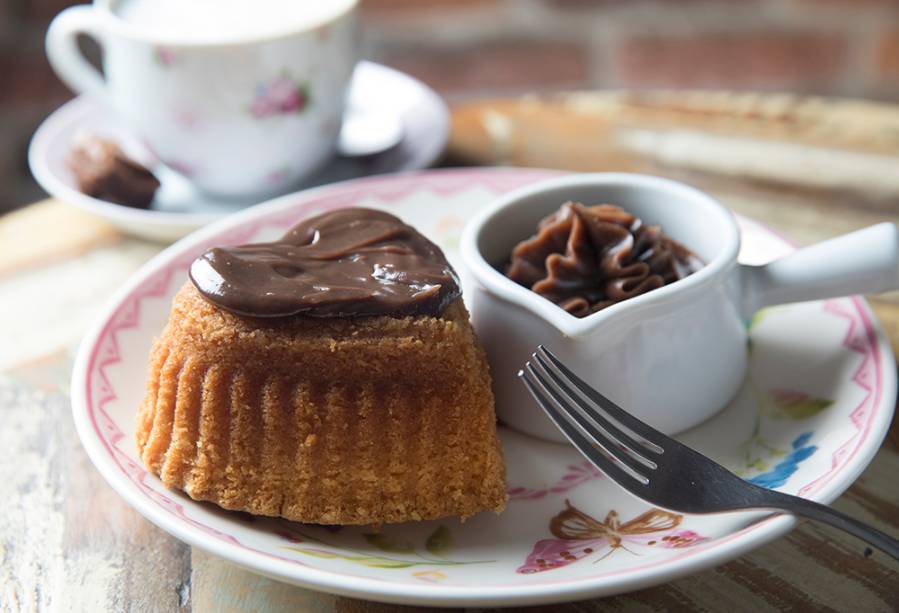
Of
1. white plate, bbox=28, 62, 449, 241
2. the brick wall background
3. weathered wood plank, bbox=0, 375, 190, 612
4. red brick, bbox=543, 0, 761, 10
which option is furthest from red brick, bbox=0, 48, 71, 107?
weathered wood plank, bbox=0, 375, 190, 612

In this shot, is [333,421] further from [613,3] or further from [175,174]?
[613,3]

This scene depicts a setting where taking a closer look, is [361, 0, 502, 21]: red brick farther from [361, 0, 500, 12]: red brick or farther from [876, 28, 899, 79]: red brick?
[876, 28, 899, 79]: red brick

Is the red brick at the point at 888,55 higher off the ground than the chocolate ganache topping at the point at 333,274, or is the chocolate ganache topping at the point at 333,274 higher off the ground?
the chocolate ganache topping at the point at 333,274

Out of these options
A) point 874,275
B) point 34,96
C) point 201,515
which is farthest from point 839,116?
point 34,96

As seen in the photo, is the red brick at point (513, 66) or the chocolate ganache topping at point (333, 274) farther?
the red brick at point (513, 66)

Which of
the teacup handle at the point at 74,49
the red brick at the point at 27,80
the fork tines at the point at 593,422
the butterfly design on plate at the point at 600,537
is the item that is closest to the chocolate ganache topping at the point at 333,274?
the fork tines at the point at 593,422

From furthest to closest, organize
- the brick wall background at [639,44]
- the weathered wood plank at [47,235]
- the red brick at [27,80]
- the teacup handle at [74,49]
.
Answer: the brick wall background at [639,44], the red brick at [27,80], the teacup handle at [74,49], the weathered wood plank at [47,235]

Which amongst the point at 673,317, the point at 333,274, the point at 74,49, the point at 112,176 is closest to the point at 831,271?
the point at 673,317

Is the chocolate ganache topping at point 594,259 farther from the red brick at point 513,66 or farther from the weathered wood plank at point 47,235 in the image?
the red brick at point 513,66
